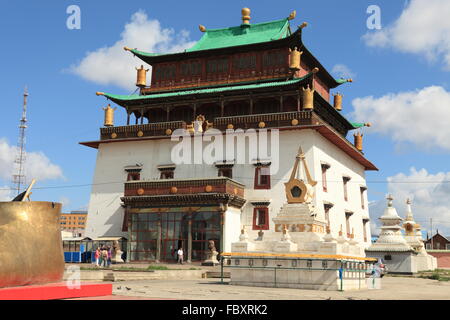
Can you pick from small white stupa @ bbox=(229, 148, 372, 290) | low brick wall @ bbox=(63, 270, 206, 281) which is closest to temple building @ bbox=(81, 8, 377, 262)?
low brick wall @ bbox=(63, 270, 206, 281)

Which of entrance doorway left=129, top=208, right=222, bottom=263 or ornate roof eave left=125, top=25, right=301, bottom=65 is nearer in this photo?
entrance doorway left=129, top=208, right=222, bottom=263

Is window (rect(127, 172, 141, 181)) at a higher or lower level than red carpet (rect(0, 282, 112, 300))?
higher

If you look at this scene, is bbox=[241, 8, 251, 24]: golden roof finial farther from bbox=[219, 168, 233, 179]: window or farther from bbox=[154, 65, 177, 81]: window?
bbox=[219, 168, 233, 179]: window

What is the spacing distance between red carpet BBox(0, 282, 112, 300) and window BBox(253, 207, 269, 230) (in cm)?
2521

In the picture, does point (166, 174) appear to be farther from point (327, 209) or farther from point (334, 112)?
point (334, 112)

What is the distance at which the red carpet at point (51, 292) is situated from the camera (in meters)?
10.6

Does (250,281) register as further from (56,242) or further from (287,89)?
(287,89)

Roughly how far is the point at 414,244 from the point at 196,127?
20.9m

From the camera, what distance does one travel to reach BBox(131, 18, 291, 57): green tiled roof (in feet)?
147

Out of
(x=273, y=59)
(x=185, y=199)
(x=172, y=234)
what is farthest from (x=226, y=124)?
(x=172, y=234)

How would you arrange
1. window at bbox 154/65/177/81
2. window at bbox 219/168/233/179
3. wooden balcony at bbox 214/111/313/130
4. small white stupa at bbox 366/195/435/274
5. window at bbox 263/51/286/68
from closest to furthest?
small white stupa at bbox 366/195/435/274 → wooden balcony at bbox 214/111/313/130 → window at bbox 219/168/233/179 → window at bbox 263/51/286/68 → window at bbox 154/65/177/81

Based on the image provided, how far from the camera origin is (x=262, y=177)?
3853cm

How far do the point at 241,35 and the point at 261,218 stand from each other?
1783 centimetres
